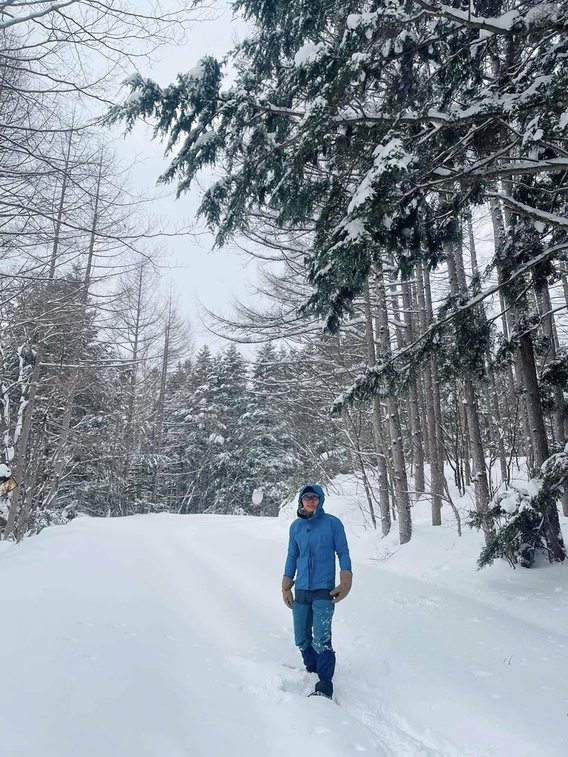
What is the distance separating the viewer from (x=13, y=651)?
10.6 feet

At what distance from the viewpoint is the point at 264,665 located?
159 inches

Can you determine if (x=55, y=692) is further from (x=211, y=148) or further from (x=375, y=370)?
(x=211, y=148)

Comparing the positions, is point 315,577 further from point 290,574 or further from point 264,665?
point 264,665

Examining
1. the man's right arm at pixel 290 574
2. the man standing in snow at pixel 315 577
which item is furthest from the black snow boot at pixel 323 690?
the man's right arm at pixel 290 574

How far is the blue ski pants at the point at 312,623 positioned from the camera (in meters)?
3.81

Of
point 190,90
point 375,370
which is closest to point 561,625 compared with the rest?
point 375,370

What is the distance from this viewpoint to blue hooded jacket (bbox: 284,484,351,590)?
4.02 m

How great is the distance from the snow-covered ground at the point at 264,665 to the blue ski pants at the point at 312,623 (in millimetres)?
208

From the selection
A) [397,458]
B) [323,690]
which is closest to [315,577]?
[323,690]

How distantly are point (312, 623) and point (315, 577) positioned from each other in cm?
38

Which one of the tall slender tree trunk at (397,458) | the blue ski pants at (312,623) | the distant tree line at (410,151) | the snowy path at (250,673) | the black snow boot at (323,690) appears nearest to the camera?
the snowy path at (250,673)

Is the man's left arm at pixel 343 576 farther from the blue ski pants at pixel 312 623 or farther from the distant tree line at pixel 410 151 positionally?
the distant tree line at pixel 410 151

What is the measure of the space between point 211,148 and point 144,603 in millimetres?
5158

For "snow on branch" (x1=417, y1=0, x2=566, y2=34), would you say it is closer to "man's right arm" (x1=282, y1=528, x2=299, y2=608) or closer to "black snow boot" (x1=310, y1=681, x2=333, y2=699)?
"man's right arm" (x1=282, y1=528, x2=299, y2=608)
